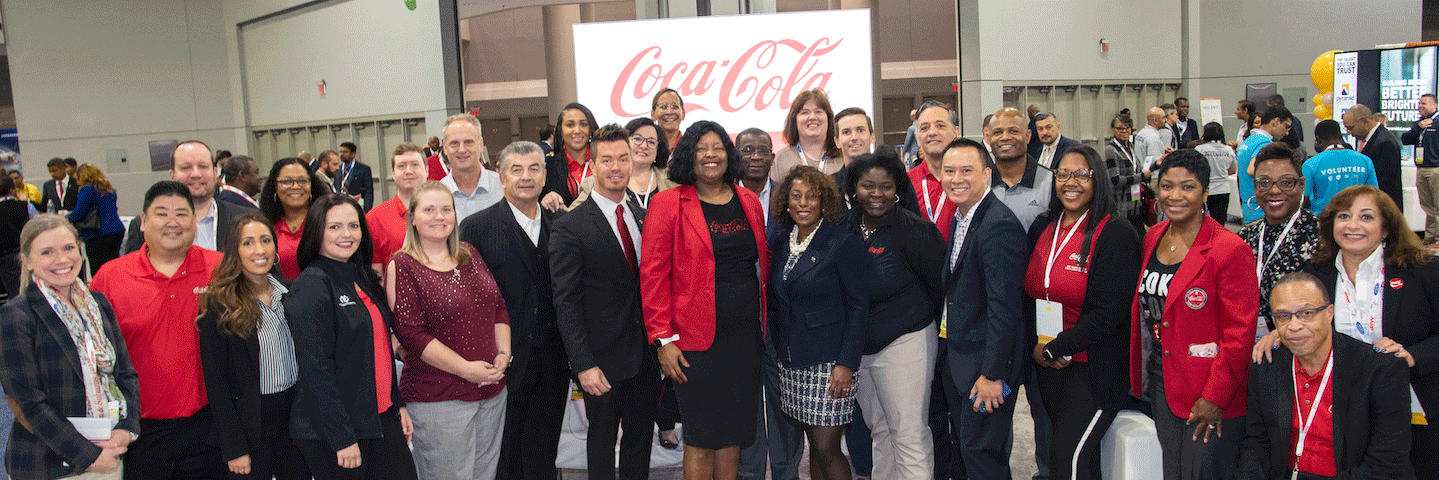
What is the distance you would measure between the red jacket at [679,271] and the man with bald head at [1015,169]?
4.28ft

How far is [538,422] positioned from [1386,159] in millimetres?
8276

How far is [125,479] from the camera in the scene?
2756mm

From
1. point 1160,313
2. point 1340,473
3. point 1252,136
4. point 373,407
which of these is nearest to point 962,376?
point 1160,313

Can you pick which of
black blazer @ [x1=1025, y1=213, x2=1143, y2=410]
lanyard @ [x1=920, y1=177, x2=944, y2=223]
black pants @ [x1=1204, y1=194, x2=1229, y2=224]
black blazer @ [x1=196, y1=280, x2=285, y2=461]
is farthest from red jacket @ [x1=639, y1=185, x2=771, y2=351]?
black pants @ [x1=1204, y1=194, x2=1229, y2=224]

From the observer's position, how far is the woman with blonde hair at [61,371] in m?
2.52

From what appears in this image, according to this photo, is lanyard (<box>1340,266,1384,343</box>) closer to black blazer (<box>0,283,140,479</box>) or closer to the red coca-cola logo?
black blazer (<box>0,283,140,479</box>)

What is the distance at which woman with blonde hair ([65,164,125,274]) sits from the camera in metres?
8.67

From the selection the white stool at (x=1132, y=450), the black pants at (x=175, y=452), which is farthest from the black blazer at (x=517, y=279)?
the white stool at (x=1132, y=450)

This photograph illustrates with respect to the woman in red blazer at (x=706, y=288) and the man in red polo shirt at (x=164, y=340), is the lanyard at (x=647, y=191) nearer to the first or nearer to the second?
the woman in red blazer at (x=706, y=288)

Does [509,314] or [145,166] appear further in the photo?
[145,166]

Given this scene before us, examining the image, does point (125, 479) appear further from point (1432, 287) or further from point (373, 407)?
point (1432, 287)

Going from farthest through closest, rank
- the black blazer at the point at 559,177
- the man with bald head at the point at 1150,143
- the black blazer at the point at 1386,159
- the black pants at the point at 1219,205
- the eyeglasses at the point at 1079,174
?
the man with bald head at the point at 1150,143, the black pants at the point at 1219,205, the black blazer at the point at 1386,159, the black blazer at the point at 559,177, the eyeglasses at the point at 1079,174

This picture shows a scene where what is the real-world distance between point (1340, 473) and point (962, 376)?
1.16 m

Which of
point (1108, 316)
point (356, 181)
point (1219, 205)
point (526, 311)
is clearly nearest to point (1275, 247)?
point (1108, 316)
